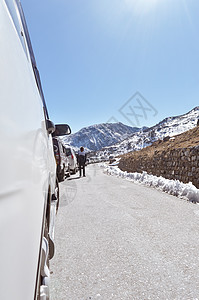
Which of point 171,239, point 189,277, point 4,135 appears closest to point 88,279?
point 189,277

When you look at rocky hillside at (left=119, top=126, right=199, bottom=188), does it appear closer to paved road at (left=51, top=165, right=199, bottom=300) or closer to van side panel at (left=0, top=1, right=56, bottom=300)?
paved road at (left=51, top=165, right=199, bottom=300)

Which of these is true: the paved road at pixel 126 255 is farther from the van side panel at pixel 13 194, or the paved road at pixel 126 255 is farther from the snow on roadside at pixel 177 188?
the van side panel at pixel 13 194

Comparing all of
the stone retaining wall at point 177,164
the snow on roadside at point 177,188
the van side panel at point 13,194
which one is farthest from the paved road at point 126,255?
the stone retaining wall at point 177,164

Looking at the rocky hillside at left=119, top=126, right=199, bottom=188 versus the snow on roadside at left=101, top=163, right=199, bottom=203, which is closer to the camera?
the snow on roadside at left=101, top=163, right=199, bottom=203

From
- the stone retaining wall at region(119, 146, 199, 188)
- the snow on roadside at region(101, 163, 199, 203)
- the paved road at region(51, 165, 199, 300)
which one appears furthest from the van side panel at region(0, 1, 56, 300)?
the stone retaining wall at region(119, 146, 199, 188)

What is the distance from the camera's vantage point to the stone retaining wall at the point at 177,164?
7392 millimetres

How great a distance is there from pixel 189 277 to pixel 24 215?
6.71 ft

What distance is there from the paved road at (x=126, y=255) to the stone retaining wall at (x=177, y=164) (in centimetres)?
333

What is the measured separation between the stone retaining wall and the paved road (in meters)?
3.33

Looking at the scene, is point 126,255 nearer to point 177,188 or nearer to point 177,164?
point 177,188

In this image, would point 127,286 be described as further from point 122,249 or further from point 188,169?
point 188,169

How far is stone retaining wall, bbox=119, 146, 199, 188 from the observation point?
7.39 m

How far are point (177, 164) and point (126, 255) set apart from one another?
709 centimetres

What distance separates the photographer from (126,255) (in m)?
2.47
